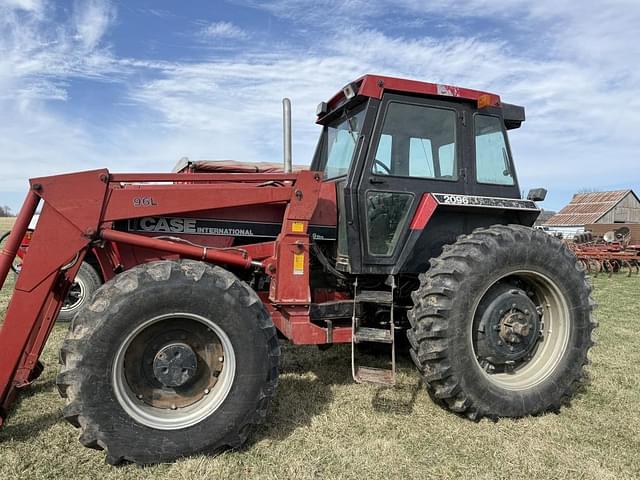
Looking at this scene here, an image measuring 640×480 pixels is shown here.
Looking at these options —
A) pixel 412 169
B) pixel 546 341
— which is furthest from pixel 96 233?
pixel 546 341

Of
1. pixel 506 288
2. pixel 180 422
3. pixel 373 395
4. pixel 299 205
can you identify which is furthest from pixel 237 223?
pixel 506 288

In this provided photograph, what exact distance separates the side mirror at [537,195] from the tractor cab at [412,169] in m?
0.27

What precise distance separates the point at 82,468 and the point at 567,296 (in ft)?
12.3

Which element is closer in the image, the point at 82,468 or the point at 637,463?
the point at 82,468

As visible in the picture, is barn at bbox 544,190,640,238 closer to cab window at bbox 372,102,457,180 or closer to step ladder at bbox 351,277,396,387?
cab window at bbox 372,102,457,180

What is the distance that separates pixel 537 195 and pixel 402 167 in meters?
1.51

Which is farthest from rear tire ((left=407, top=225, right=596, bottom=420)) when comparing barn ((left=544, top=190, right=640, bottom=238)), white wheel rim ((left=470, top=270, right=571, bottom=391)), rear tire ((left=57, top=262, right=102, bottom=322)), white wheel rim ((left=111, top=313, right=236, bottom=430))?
barn ((left=544, top=190, right=640, bottom=238))

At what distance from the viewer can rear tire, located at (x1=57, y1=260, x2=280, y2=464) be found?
9.18 ft

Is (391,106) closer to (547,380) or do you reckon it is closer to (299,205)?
(299,205)

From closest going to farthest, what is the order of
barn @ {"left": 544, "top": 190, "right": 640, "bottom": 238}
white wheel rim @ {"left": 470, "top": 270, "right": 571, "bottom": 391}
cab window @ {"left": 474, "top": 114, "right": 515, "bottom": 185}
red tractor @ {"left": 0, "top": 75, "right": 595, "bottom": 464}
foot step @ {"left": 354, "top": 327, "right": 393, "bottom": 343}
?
red tractor @ {"left": 0, "top": 75, "right": 595, "bottom": 464}
foot step @ {"left": 354, "top": 327, "right": 393, "bottom": 343}
white wheel rim @ {"left": 470, "top": 270, "right": 571, "bottom": 391}
cab window @ {"left": 474, "top": 114, "right": 515, "bottom": 185}
barn @ {"left": 544, "top": 190, "right": 640, "bottom": 238}

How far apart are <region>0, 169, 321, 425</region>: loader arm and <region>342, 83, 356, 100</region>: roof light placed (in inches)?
32.1

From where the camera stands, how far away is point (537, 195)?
15.1ft

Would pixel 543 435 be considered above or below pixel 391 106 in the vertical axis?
below

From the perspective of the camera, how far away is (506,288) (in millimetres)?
3969
